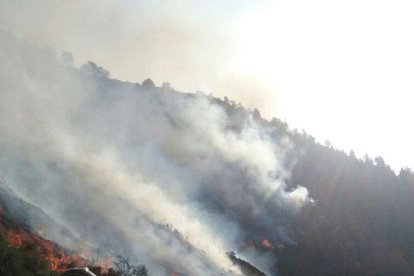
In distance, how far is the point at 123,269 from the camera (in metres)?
28.6

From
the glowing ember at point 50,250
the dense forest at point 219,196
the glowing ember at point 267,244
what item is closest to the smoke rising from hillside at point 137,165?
the dense forest at point 219,196

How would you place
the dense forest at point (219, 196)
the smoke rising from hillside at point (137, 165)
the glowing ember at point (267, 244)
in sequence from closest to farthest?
the dense forest at point (219, 196) → the smoke rising from hillside at point (137, 165) → the glowing ember at point (267, 244)

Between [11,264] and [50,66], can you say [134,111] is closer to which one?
[50,66]

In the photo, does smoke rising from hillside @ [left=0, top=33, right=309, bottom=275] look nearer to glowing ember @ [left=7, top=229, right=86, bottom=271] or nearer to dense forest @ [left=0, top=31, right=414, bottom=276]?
dense forest @ [left=0, top=31, right=414, bottom=276]

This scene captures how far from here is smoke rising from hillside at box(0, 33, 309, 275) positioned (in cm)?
3544

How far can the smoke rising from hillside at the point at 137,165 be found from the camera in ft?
116

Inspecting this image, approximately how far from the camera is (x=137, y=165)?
58.2m

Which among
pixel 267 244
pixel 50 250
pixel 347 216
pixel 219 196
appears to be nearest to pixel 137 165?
pixel 219 196

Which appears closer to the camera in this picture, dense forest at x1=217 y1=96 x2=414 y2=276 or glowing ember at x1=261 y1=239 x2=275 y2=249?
glowing ember at x1=261 y1=239 x2=275 y2=249

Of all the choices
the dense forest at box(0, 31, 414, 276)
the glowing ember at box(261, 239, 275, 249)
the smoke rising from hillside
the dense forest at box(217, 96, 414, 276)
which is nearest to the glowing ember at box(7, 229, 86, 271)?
the dense forest at box(0, 31, 414, 276)

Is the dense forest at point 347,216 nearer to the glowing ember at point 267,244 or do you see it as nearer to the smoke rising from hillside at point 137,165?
the glowing ember at point 267,244

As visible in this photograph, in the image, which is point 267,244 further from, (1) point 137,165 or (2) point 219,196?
(1) point 137,165

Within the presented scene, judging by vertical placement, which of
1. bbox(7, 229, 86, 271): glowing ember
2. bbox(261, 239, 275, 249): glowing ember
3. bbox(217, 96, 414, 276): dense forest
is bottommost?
bbox(7, 229, 86, 271): glowing ember

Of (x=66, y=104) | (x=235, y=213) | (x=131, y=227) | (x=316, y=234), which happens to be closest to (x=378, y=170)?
(x=316, y=234)
